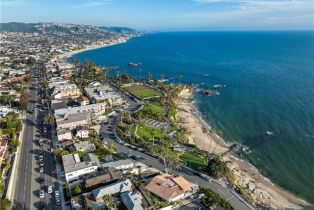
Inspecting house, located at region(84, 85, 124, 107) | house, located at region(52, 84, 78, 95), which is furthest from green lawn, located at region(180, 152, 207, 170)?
house, located at region(52, 84, 78, 95)

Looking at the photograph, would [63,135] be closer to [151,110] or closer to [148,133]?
[148,133]

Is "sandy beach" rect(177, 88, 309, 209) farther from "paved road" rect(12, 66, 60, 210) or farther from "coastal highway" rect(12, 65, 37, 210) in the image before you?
"coastal highway" rect(12, 65, 37, 210)

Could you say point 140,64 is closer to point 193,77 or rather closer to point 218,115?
point 193,77

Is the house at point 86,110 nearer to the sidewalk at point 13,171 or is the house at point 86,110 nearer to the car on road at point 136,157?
the sidewalk at point 13,171

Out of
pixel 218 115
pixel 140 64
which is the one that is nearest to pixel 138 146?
pixel 218 115

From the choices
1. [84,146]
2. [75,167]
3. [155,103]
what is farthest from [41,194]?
[155,103]

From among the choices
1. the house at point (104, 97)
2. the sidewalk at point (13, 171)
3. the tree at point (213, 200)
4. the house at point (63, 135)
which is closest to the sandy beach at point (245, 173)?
the tree at point (213, 200)
